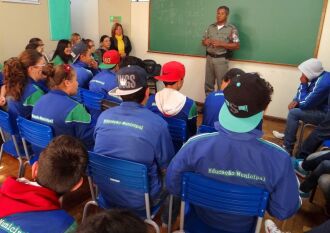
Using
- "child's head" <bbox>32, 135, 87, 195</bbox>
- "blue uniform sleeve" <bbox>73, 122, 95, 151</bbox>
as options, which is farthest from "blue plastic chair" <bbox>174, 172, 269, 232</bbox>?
"blue uniform sleeve" <bbox>73, 122, 95, 151</bbox>

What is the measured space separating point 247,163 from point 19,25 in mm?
4844

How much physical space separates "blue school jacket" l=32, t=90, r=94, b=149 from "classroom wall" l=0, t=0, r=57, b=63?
10.9 ft

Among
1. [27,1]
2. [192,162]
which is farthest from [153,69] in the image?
[192,162]

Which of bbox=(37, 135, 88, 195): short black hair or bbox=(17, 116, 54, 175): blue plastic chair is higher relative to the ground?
bbox=(37, 135, 88, 195): short black hair

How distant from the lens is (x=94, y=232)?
571mm

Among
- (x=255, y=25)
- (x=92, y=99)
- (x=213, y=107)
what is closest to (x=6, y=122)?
(x=92, y=99)

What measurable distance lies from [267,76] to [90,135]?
11.1ft

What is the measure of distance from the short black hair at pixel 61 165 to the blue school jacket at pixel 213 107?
1.38 meters

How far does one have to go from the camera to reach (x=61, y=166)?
1.08 metres

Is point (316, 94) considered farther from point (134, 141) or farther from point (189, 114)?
point (134, 141)

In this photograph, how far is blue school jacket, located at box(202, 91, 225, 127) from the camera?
2.28 metres

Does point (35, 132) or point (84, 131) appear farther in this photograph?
point (84, 131)

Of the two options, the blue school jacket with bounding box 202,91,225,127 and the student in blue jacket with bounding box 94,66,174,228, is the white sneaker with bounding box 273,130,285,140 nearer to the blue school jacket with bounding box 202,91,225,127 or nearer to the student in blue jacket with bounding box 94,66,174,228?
the blue school jacket with bounding box 202,91,225,127

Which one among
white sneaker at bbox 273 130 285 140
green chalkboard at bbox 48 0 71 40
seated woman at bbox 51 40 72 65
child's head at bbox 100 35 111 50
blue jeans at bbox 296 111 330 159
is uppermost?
green chalkboard at bbox 48 0 71 40
